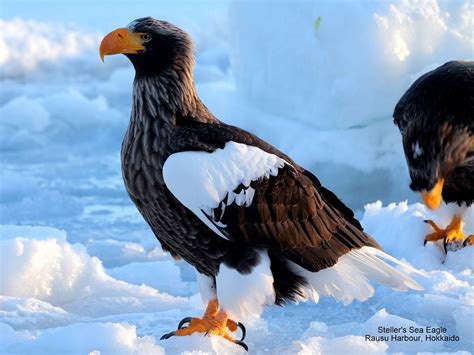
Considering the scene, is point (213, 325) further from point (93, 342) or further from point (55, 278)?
point (55, 278)

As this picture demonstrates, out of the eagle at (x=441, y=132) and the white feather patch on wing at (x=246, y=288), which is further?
the eagle at (x=441, y=132)

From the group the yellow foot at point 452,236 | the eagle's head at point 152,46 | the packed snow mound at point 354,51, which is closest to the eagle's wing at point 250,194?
the eagle's head at point 152,46

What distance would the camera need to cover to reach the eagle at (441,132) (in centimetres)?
432

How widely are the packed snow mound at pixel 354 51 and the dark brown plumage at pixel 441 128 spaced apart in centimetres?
219

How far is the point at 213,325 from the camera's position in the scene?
3.43 m

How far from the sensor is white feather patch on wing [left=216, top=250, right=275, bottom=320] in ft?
10.7

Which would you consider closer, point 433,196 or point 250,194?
point 250,194

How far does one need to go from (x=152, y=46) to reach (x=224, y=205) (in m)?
0.82

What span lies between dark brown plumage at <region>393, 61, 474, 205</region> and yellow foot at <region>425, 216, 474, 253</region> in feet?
0.95

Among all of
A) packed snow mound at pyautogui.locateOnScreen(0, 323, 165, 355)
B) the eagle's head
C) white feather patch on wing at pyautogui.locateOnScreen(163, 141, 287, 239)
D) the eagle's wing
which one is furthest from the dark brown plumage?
packed snow mound at pyautogui.locateOnScreen(0, 323, 165, 355)

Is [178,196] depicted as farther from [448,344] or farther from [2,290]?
[2,290]

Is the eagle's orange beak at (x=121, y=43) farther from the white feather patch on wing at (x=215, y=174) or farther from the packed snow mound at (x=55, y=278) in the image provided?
the packed snow mound at (x=55, y=278)

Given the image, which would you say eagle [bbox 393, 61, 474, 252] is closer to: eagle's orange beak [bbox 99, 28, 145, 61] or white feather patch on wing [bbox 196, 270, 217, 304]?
white feather patch on wing [bbox 196, 270, 217, 304]

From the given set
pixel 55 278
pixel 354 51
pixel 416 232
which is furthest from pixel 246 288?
pixel 354 51
